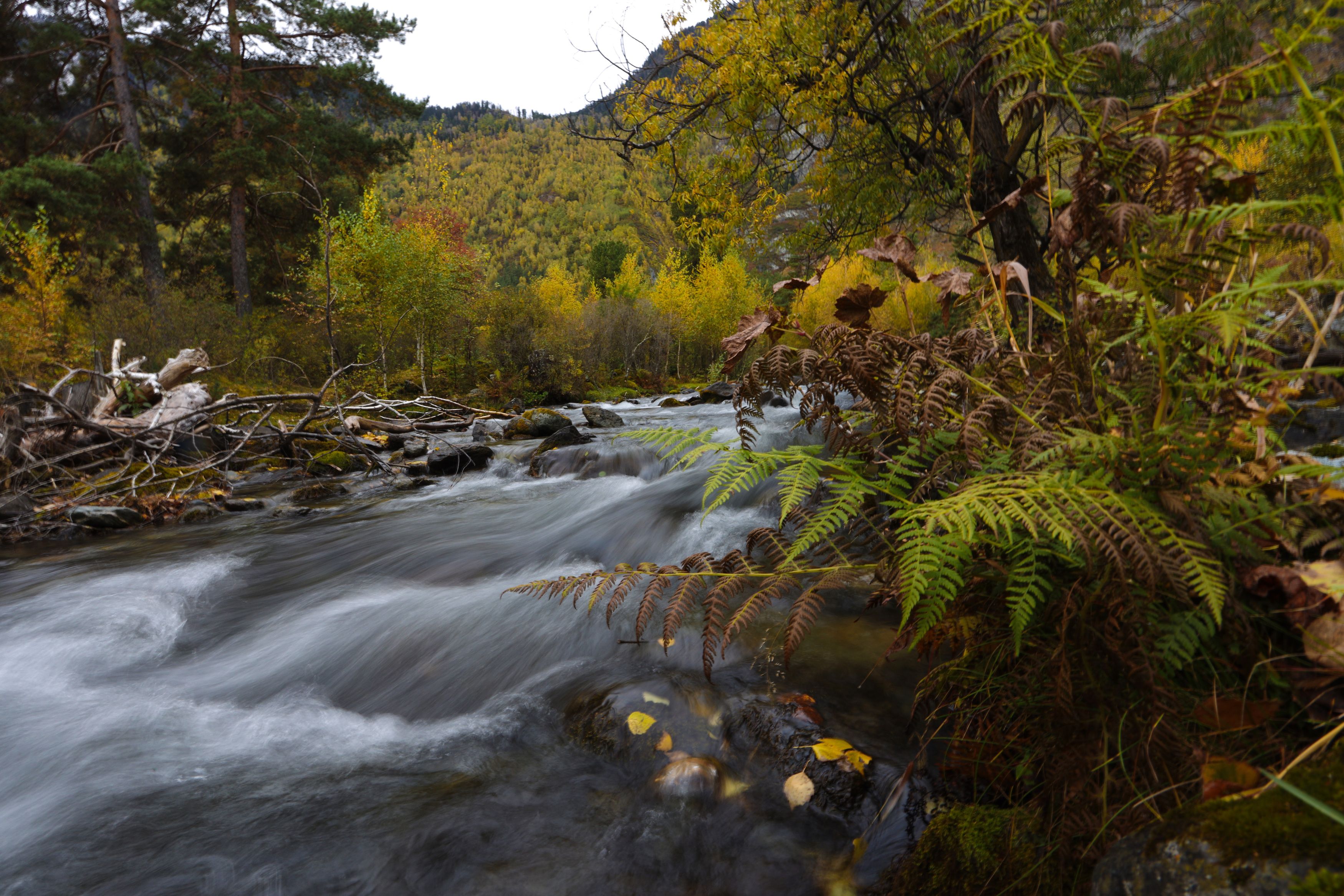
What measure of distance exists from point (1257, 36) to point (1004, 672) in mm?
6371

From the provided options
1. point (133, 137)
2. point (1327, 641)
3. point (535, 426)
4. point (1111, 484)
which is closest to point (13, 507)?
point (535, 426)

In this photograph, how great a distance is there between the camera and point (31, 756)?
2830mm

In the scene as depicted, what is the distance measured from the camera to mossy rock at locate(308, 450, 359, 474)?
912 centimetres

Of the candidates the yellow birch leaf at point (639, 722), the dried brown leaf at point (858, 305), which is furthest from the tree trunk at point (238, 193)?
the dried brown leaf at point (858, 305)

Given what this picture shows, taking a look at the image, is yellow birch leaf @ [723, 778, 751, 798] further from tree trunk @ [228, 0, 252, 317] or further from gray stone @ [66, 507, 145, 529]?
tree trunk @ [228, 0, 252, 317]

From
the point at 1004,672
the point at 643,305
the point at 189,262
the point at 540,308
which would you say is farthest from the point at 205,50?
the point at 1004,672

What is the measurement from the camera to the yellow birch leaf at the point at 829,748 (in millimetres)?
2113

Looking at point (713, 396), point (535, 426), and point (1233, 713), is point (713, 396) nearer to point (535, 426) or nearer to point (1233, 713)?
point (535, 426)

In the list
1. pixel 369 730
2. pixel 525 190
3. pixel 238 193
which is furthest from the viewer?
pixel 525 190

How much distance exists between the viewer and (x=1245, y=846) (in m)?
0.98

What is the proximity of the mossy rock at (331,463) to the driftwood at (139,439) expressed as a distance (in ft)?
0.26

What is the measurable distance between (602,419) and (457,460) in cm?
505

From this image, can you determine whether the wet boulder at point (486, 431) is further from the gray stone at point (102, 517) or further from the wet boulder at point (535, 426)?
the gray stone at point (102, 517)

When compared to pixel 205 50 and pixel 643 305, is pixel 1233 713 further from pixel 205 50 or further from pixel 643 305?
pixel 643 305
